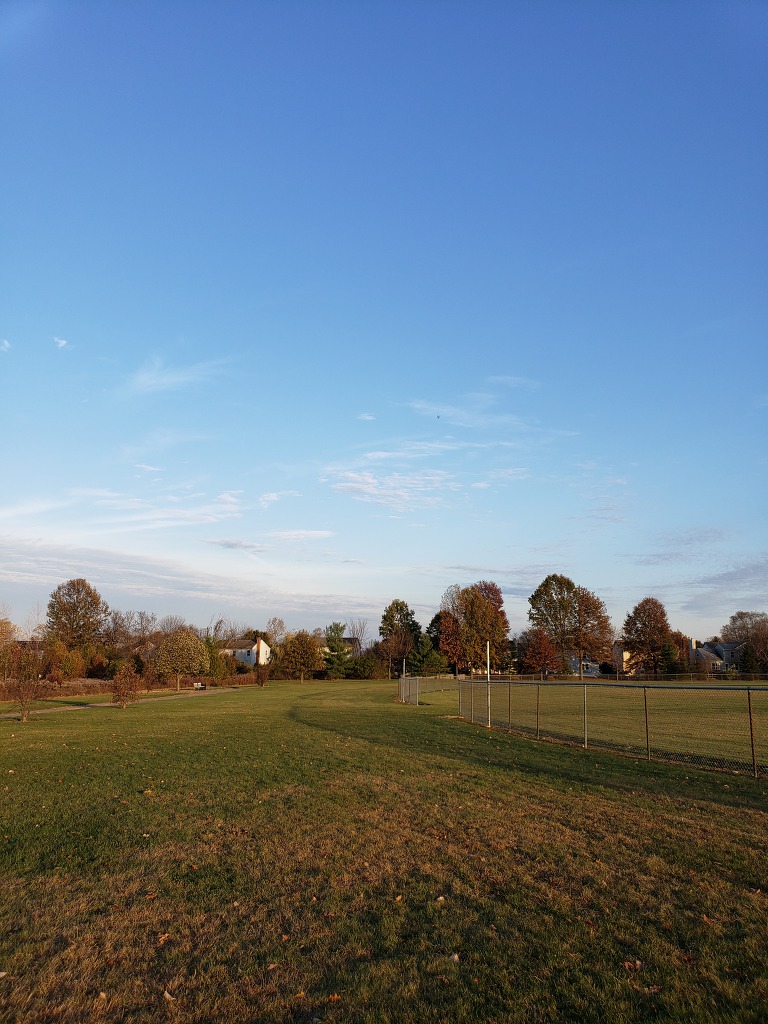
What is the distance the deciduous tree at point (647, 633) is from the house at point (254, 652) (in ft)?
197

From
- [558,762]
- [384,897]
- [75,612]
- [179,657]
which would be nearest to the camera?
[384,897]

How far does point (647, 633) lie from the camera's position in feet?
280

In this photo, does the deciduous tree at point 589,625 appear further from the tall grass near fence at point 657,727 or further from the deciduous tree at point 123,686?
the deciduous tree at point 123,686

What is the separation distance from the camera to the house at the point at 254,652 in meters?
112

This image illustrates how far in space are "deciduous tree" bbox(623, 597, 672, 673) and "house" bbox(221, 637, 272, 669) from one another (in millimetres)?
60002

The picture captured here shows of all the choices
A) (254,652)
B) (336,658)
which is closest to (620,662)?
(336,658)

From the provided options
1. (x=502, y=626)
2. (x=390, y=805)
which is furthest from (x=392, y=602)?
(x=390, y=805)

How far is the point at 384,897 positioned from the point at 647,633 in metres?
87.8

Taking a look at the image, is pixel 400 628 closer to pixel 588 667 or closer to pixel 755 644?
pixel 588 667

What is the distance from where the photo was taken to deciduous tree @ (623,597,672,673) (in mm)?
84562

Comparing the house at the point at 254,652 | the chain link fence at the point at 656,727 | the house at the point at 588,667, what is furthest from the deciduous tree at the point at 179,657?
the house at the point at 588,667

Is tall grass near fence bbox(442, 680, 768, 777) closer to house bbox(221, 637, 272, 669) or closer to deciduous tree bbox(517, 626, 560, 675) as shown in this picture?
deciduous tree bbox(517, 626, 560, 675)

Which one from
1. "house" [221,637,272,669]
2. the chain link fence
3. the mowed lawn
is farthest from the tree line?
the mowed lawn

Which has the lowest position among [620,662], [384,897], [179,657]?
[620,662]
